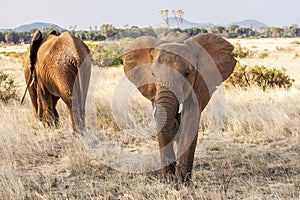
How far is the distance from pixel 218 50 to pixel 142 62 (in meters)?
0.89

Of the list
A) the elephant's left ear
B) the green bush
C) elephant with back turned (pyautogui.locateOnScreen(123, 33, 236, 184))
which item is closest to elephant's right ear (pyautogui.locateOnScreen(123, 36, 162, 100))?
elephant with back turned (pyautogui.locateOnScreen(123, 33, 236, 184))

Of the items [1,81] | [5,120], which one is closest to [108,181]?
[5,120]

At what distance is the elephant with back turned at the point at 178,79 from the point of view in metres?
4.33

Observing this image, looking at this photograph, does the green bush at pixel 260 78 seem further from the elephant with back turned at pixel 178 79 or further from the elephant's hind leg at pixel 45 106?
the elephant with back turned at pixel 178 79

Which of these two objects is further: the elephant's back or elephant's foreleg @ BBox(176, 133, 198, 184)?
the elephant's back

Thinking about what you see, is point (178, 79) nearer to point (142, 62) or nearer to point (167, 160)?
point (142, 62)

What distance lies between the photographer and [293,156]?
587 centimetres

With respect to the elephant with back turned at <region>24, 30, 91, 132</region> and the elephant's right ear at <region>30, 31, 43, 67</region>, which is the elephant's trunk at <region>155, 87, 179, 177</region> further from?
the elephant's right ear at <region>30, 31, 43, 67</region>

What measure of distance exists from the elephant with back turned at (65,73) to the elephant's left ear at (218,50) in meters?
2.54

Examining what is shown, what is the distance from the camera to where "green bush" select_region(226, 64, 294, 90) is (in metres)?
11.1

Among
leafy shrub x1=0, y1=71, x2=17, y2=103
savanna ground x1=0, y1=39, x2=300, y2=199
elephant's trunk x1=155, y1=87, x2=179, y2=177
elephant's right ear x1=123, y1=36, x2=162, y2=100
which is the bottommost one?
savanna ground x1=0, y1=39, x2=300, y2=199

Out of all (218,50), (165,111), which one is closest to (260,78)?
(218,50)

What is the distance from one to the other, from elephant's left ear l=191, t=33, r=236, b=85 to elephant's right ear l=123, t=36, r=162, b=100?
51cm

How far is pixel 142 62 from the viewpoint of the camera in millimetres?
5156
